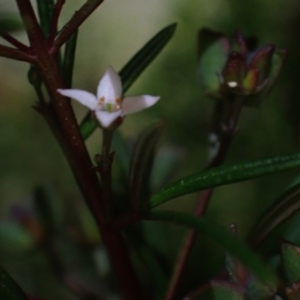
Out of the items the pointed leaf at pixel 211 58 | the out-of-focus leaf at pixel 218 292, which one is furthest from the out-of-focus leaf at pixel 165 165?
the out-of-focus leaf at pixel 218 292

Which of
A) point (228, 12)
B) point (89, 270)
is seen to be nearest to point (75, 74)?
point (228, 12)

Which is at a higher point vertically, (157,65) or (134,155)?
(157,65)

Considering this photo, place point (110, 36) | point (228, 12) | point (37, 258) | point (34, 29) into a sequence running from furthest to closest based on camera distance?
point (110, 36)
point (228, 12)
point (37, 258)
point (34, 29)

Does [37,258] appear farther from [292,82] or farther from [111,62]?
[292,82]

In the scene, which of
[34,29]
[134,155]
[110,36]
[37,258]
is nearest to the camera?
[34,29]

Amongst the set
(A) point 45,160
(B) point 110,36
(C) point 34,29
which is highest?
(B) point 110,36

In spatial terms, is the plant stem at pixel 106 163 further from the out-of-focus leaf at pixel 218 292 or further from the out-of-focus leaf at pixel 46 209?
the out-of-focus leaf at pixel 46 209

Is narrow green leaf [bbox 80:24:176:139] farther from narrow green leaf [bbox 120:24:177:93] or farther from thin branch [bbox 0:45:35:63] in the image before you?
thin branch [bbox 0:45:35:63]
